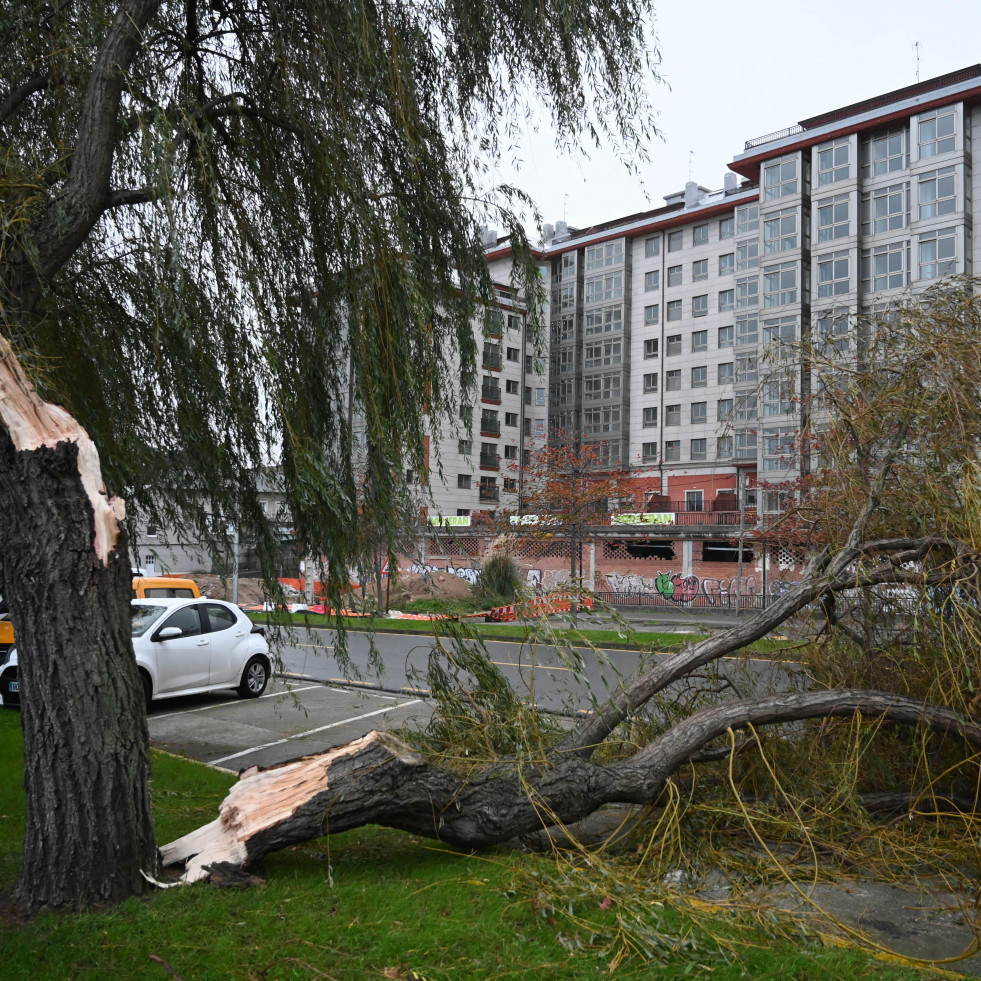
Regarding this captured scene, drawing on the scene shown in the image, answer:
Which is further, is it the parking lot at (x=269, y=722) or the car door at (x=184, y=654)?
the car door at (x=184, y=654)

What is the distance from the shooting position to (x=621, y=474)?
3198 centimetres

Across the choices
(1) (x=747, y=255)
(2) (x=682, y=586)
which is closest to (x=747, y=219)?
(1) (x=747, y=255)

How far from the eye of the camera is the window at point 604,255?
60.7 m

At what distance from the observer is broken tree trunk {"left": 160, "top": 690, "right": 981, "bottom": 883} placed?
5.24 m

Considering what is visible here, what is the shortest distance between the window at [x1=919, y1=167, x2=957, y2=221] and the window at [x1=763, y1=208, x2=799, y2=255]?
21.1 feet

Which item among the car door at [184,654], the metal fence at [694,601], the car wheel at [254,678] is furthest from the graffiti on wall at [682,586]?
the car door at [184,654]

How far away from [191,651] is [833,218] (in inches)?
1619

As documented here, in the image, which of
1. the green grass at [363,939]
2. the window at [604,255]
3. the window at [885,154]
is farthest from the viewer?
the window at [604,255]

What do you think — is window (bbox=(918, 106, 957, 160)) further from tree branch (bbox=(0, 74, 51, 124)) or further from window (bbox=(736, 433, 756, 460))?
tree branch (bbox=(0, 74, 51, 124))

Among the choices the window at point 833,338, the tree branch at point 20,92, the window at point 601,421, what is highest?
the window at point 601,421

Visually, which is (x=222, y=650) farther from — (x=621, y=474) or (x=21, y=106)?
(x=621, y=474)

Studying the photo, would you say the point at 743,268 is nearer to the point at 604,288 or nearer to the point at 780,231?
the point at 780,231

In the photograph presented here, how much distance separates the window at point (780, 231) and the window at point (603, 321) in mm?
14149

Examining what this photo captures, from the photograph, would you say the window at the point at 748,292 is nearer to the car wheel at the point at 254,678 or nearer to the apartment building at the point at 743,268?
the apartment building at the point at 743,268
